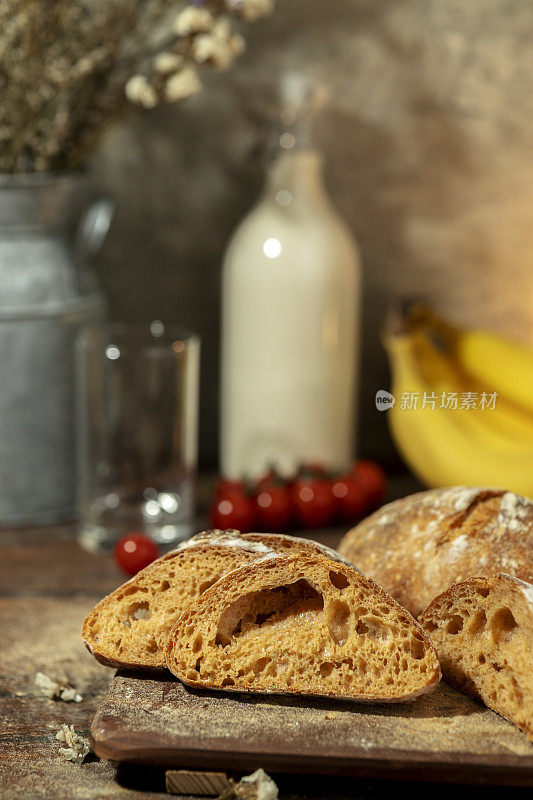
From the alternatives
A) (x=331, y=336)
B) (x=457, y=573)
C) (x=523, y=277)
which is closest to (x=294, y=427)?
(x=331, y=336)

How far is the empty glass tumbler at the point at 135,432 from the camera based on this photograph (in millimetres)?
1413

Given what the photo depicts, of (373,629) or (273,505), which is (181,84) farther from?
(373,629)

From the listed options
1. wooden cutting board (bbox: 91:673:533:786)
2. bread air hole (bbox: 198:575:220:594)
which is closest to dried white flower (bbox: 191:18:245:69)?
bread air hole (bbox: 198:575:220:594)

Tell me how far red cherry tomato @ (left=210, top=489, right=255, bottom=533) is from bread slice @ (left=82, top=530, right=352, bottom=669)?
1.53ft

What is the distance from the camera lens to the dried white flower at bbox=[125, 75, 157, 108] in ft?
4.29

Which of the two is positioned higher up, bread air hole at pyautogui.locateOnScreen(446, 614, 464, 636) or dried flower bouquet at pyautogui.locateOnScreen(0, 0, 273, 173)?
dried flower bouquet at pyautogui.locateOnScreen(0, 0, 273, 173)

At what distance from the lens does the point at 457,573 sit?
0.97 meters

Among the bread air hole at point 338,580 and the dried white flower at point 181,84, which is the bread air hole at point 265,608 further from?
the dried white flower at point 181,84

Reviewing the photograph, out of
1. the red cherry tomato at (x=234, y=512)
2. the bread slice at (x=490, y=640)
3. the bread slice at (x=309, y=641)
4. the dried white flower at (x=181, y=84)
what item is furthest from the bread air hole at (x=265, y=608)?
the dried white flower at (x=181, y=84)

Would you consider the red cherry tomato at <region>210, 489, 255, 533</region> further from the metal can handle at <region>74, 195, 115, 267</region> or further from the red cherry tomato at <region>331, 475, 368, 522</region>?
the metal can handle at <region>74, 195, 115, 267</region>

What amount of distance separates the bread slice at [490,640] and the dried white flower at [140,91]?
0.76 meters

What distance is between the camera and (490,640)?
0.87 m

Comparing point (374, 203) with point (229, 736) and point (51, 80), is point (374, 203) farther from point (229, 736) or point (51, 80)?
point (229, 736)

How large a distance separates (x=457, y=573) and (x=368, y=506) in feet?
1.65
